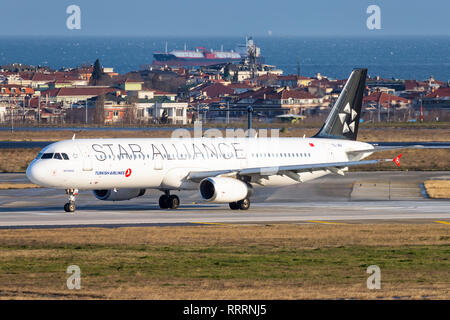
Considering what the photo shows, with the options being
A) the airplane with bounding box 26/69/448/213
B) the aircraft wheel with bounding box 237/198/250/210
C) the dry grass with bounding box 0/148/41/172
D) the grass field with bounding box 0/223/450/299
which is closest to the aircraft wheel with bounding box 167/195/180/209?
the airplane with bounding box 26/69/448/213

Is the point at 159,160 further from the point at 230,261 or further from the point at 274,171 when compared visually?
the point at 230,261

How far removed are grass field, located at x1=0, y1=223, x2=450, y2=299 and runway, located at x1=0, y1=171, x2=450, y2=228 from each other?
3.04 m

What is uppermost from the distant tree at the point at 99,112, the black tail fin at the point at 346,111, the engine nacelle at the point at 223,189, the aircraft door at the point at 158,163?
the black tail fin at the point at 346,111

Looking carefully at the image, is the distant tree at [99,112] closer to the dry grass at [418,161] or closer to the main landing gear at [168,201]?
the dry grass at [418,161]

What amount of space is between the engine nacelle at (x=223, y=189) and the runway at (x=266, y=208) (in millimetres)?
940

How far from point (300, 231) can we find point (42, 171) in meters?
14.2

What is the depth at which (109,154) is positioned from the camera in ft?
157

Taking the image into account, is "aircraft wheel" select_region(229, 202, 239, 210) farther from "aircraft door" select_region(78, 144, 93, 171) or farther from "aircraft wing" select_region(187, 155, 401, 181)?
"aircraft door" select_region(78, 144, 93, 171)

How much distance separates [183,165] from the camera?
5016 centimetres

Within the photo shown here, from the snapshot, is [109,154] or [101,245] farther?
[109,154]

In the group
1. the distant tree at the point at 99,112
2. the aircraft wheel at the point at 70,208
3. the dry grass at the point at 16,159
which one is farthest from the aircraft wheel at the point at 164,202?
the distant tree at the point at 99,112

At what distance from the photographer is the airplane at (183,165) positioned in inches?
1854

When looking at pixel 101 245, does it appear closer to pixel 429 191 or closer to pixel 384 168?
pixel 429 191
